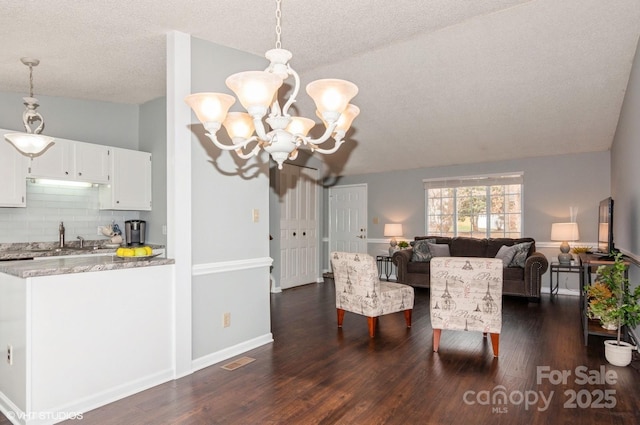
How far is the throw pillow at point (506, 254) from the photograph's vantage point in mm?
5904

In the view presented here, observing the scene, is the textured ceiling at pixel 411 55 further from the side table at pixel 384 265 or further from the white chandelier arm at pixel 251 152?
the side table at pixel 384 265

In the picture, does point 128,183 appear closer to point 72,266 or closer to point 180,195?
point 180,195

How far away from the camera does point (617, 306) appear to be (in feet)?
10.7

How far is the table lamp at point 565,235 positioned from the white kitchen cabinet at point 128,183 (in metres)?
6.00

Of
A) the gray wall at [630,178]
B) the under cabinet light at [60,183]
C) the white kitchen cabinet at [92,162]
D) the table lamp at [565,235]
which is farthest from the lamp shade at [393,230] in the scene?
the under cabinet light at [60,183]

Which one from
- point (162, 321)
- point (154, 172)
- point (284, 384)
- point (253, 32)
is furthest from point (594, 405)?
point (154, 172)

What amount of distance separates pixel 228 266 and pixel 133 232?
90.0 inches

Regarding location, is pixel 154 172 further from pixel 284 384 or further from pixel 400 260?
pixel 400 260

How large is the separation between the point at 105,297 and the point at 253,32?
7.55ft

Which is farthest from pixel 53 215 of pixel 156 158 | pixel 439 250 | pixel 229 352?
pixel 439 250

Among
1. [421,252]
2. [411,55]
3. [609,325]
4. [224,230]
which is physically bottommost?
[609,325]

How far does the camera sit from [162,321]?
2.90 metres

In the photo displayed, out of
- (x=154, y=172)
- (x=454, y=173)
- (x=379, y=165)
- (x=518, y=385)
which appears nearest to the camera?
(x=518, y=385)

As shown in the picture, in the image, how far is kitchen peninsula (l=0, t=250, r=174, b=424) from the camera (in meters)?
2.25
